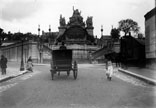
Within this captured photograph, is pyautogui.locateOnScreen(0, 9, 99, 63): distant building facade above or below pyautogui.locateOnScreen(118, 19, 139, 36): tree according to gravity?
below

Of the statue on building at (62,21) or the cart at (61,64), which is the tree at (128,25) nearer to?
the statue on building at (62,21)

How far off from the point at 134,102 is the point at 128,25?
5715 centimetres

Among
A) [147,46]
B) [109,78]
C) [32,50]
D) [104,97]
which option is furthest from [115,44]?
[104,97]

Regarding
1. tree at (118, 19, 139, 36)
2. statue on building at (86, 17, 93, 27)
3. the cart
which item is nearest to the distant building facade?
statue on building at (86, 17, 93, 27)

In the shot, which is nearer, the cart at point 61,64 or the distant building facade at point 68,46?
the cart at point 61,64

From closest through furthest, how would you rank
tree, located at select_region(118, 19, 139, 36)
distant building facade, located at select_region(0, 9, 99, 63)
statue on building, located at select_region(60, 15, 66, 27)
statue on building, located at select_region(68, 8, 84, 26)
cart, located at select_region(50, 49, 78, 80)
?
cart, located at select_region(50, 49, 78, 80) < distant building facade, located at select_region(0, 9, 99, 63) < tree, located at select_region(118, 19, 139, 36) < statue on building, located at select_region(68, 8, 84, 26) < statue on building, located at select_region(60, 15, 66, 27)

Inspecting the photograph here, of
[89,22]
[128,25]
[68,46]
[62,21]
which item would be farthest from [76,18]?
[128,25]

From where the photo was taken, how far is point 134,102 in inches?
327

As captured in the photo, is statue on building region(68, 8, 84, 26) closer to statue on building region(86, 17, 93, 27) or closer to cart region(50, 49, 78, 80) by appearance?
statue on building region(86, 17, 93, 27)

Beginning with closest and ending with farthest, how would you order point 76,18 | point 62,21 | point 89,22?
point 76,18
point 89,22
point 62,21

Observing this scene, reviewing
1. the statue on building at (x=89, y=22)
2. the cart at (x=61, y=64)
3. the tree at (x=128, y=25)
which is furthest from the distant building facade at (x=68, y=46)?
the cart at (x=61, y=64)

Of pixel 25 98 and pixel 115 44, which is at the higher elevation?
pixel 115 44

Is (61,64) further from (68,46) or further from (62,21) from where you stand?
(62,21)

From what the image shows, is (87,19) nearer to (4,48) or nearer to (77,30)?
(77,30)
